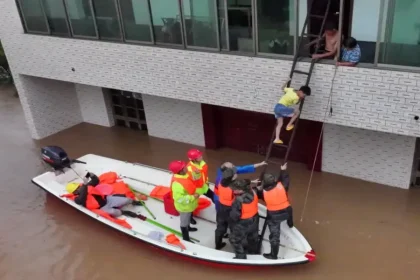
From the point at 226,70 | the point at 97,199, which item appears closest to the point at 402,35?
the point at 226,70

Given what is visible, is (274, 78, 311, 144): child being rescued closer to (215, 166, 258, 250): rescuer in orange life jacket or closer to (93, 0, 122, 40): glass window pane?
(215, 166, 258, 250): rescuer in orange life jacket

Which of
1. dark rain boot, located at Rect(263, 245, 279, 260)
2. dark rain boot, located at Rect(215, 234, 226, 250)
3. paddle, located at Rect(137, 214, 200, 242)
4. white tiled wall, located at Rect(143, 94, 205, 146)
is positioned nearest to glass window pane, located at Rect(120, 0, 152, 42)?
white tiled wall, located at Rect(143, 94, 205, 146)

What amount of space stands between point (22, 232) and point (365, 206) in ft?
23.5

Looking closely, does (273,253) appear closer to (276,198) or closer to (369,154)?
(276,198)

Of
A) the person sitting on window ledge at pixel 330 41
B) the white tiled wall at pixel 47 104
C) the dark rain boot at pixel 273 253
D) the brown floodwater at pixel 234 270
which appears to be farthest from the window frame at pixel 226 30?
the dark rain boot at pixel 273 253

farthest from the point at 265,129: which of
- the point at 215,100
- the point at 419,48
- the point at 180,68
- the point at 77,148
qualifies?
the point at 77,148

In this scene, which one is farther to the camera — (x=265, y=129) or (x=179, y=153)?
(x=179, y=153)

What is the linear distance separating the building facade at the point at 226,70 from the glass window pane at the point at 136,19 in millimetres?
24

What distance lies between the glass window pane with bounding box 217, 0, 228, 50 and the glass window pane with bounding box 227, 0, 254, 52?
102 millimetres

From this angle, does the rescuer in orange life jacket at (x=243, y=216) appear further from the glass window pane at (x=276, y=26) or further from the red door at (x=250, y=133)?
the red door at (x=250, y=133)

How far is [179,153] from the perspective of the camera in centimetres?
1173

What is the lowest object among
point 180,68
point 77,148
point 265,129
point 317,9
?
point 77,148

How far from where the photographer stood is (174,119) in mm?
12016

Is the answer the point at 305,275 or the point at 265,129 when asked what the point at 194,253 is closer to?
the point at 305,275
